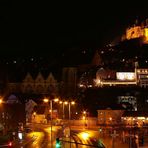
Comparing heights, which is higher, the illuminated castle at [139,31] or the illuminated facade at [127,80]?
the illuminated castle at [139,31]

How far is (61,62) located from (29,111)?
62.5 m

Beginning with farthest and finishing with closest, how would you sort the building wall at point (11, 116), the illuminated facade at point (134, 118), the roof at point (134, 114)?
the roof at point (134, 114) < the illuminated facade at point (134, 118) < the building wall at point (11, 116)

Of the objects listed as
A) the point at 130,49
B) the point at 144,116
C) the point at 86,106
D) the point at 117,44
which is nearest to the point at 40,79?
the point at 86,106

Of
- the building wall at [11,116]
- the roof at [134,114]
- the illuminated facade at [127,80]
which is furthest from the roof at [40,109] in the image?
the illuminated facade at [127,80]

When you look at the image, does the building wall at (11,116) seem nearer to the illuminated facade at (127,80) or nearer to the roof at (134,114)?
the roof at (134,114)

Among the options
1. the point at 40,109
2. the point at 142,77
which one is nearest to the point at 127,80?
the point at 142,77

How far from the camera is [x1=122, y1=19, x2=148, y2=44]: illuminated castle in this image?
6403 inches

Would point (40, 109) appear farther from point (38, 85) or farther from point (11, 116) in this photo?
point (11, 116)

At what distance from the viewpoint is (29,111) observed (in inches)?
3743

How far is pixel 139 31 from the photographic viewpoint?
547ft

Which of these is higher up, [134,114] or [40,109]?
[40,109]

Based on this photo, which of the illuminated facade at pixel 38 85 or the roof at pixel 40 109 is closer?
the roof at pixel 40 109

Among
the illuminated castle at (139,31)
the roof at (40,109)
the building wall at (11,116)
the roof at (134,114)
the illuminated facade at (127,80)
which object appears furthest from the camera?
the illuminated castle at (139,31)

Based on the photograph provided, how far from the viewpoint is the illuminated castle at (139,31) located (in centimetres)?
16262
